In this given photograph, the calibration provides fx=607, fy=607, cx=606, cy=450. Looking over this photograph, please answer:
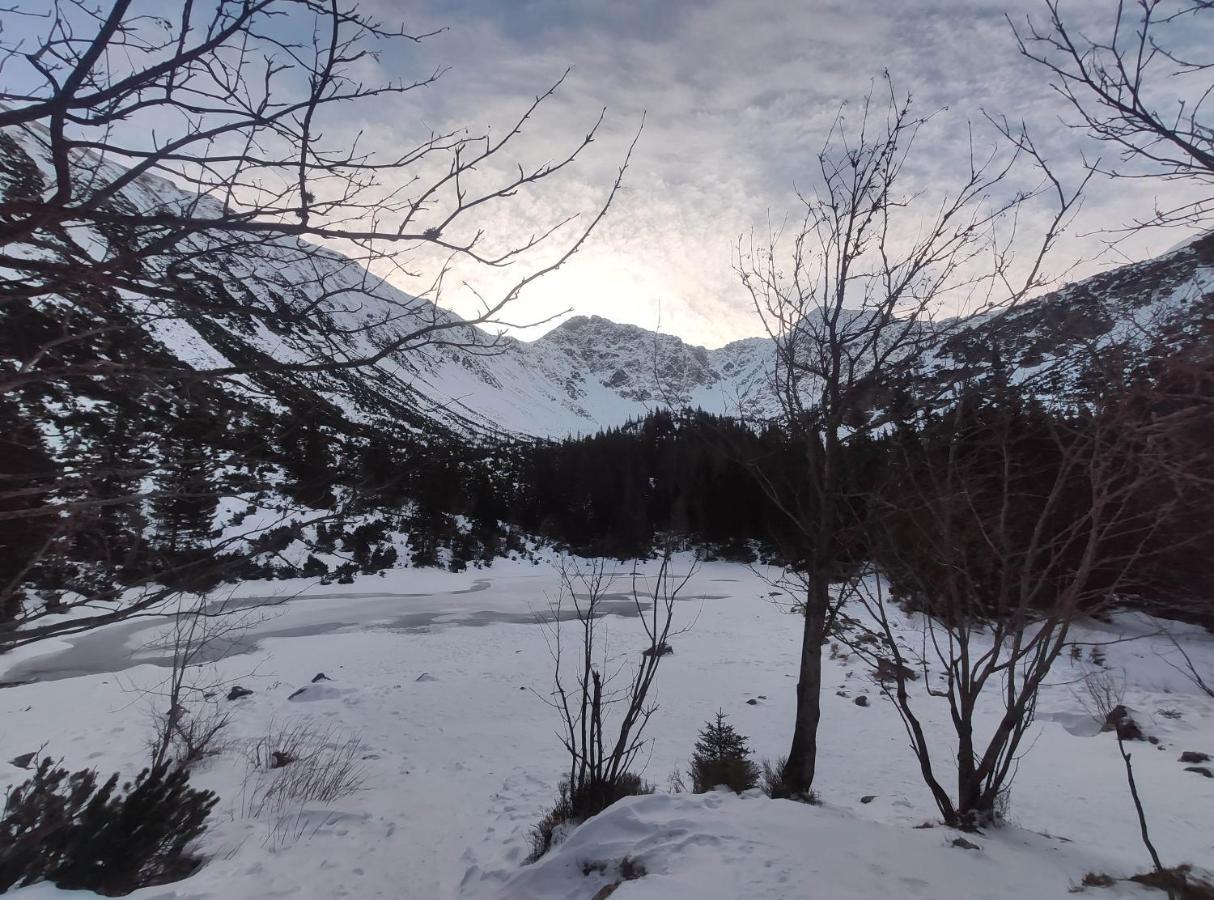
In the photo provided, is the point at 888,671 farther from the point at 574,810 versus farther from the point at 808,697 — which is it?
the point at 574,810

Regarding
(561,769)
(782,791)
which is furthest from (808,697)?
(561,769)

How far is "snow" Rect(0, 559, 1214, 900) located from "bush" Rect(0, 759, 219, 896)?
0.76ft

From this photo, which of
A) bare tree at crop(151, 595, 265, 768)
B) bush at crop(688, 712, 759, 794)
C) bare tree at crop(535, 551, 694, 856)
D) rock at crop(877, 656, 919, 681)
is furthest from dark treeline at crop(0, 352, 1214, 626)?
bush at crop(688, 712, 759, 794)

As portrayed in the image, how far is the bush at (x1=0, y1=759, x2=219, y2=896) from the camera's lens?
3861 millimetres

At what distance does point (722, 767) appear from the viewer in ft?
18.9

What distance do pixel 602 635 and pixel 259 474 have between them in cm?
1419

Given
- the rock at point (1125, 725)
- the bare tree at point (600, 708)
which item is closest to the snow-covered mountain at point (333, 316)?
the bare tree at point (600, 708)

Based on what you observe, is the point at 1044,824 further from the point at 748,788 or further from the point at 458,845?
the point at 458,845

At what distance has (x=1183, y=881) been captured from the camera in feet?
8.48

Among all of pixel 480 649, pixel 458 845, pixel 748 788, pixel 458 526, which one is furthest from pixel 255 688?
pixel 458 526

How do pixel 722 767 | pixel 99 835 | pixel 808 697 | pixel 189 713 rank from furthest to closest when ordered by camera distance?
pixel 189 713 → pixel 722 767 → pixel 808 697 → pixel 99 835

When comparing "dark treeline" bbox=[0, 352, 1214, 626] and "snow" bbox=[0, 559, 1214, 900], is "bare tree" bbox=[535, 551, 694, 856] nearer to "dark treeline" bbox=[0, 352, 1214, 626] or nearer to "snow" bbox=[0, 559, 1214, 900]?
"snow" bbox=[0, 559, 1214, 900]

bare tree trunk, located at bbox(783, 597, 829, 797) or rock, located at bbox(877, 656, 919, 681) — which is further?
bare tree trunk, located at bbox(783, 597, 829, 797)

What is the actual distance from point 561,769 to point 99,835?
4.33 meters
